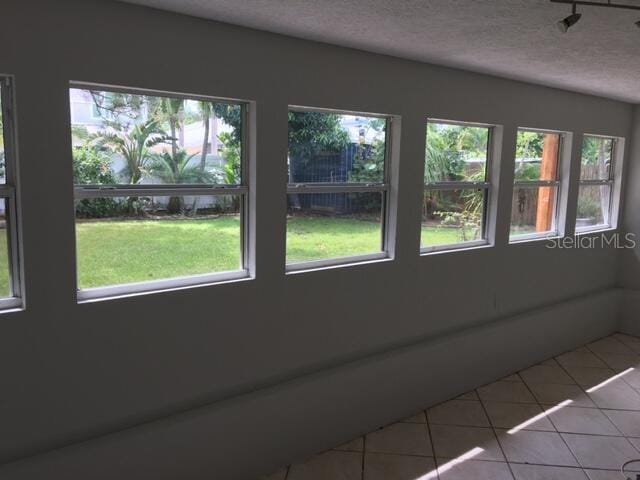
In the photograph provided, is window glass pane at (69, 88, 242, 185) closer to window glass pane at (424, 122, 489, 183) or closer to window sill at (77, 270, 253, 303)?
window sill at (77, 270, 253, 303)

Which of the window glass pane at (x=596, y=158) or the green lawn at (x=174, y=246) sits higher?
the window glass pane at (x=596, y=158)

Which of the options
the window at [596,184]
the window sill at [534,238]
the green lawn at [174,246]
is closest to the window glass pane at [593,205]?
the window at [596,184]

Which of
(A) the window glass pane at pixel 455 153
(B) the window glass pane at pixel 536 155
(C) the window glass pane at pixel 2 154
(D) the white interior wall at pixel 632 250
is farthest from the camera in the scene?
(D) the white interior wall at pixel 632 250

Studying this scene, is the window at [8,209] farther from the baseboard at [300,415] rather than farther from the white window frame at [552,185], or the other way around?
the white window frame at [552,185]

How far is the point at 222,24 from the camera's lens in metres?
2.57

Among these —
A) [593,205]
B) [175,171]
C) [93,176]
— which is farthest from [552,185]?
[93,176]

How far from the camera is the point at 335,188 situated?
10.7 feet

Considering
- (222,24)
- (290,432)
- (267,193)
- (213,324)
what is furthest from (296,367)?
(222,24)

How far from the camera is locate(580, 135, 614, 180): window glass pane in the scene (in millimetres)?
5141

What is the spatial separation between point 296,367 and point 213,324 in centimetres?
64

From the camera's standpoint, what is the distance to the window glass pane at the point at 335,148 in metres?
3.05

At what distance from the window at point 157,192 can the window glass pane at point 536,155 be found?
8.70 ft

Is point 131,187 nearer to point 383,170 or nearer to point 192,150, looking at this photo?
point 192,150

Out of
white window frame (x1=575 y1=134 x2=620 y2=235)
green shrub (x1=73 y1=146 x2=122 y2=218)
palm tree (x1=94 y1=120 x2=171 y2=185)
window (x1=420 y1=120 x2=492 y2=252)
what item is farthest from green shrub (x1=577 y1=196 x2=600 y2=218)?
green shrub (x1=73 y1=146 x2=122 y2=218)
